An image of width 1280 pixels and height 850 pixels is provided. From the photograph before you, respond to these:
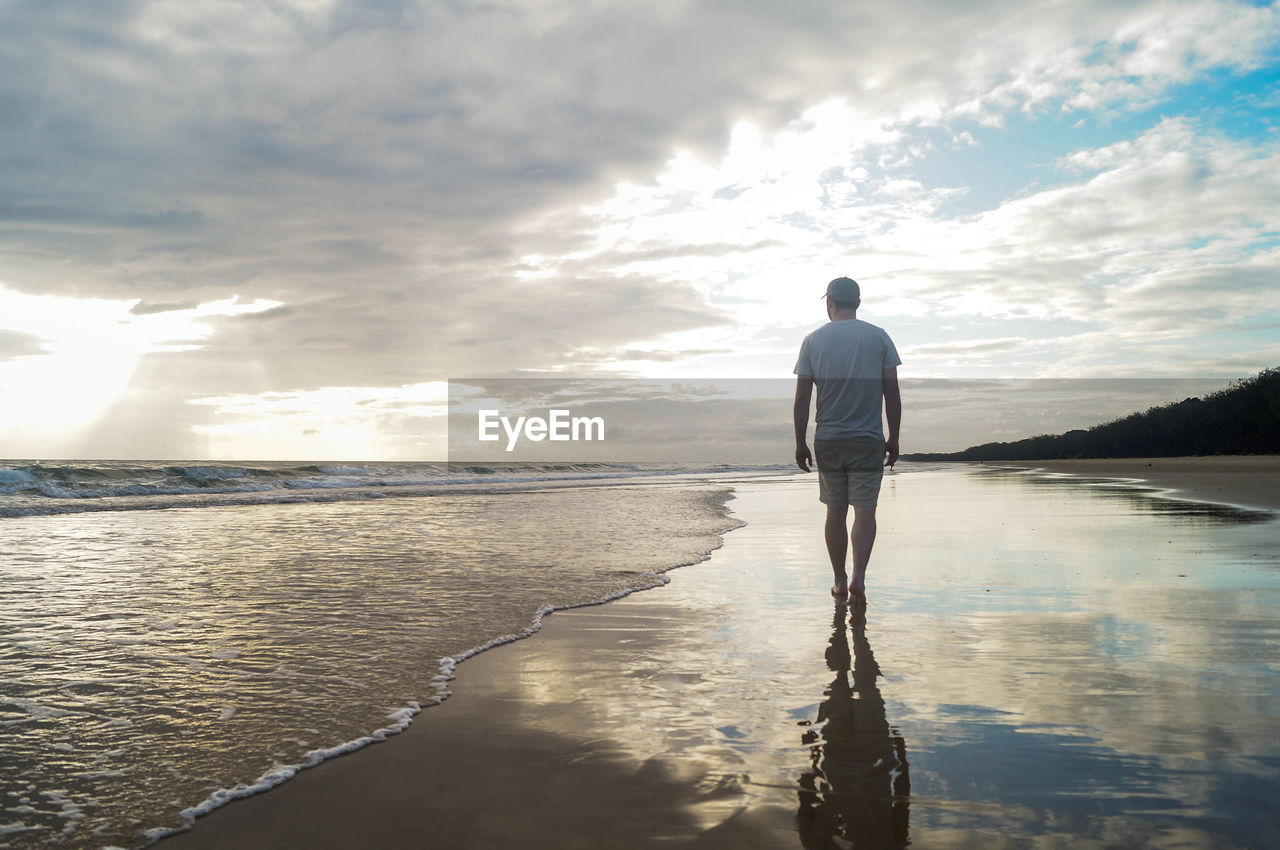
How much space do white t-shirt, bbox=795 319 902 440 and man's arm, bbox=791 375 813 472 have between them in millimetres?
92

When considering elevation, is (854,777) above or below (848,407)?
below

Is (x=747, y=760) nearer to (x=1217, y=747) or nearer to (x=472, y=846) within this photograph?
(x=472, y=846)

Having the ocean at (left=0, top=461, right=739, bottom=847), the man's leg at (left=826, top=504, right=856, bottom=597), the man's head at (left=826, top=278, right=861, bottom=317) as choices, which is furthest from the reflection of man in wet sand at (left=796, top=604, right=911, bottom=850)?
the man's head at (left=826, top=278, right=861, bottom=317)

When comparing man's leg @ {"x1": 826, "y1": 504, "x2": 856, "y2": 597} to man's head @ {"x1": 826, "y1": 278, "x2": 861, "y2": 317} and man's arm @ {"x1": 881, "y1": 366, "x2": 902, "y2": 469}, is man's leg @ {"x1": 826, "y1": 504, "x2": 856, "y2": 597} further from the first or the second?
man's head @ {"x1": 826, "y1": 278, "x2": 861, "y2": 317}

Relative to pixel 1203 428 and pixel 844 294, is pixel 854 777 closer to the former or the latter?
pixel 844 294

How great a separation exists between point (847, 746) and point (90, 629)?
4196mm

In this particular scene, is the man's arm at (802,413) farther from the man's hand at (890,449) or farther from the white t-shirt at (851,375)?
the man's hand at (890,449)

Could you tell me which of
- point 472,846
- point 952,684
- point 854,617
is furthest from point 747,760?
point 854,617

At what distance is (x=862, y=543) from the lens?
16.4 ft

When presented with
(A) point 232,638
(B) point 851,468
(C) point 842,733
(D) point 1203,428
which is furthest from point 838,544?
(D) point 1203,428

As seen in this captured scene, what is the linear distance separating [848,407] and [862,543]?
92 centimetres

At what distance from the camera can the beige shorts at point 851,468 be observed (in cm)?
520

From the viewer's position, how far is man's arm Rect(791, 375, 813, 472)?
5.46 metres

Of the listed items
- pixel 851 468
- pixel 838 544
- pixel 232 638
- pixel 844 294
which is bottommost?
pixel 232 638
